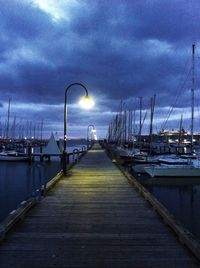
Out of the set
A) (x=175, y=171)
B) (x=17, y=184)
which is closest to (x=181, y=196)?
(x=175, y=171)

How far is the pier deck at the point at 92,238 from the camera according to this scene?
7.29 meters

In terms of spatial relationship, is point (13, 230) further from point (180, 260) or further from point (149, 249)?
point (180, 260)

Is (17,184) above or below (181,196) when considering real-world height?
below

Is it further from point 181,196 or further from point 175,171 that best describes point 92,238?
point 175,171

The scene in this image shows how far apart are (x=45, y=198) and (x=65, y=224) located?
181 inches

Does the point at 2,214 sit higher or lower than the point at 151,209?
lower

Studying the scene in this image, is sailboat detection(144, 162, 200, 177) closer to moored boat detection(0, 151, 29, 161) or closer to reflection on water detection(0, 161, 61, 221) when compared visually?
reflection on water detection(0, 161, 61, 221)

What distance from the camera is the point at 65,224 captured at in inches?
409

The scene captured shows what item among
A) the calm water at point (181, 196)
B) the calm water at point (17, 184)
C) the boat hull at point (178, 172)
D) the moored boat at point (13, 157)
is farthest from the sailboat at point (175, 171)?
the moored boat at point (13, 157)

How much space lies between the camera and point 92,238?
891 centimetres

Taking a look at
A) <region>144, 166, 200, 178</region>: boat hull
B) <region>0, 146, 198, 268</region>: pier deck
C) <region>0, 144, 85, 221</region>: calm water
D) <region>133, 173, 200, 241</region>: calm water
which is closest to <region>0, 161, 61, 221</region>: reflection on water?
<region>0, 144, 85, 221</region>: calm water

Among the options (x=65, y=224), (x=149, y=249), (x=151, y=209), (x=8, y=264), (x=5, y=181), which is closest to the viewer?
(x=8, y=264)

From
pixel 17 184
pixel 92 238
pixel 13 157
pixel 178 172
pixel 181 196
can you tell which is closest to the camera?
pixel 92 238

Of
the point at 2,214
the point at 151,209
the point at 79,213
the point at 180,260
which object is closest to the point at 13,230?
the point at 79,213
